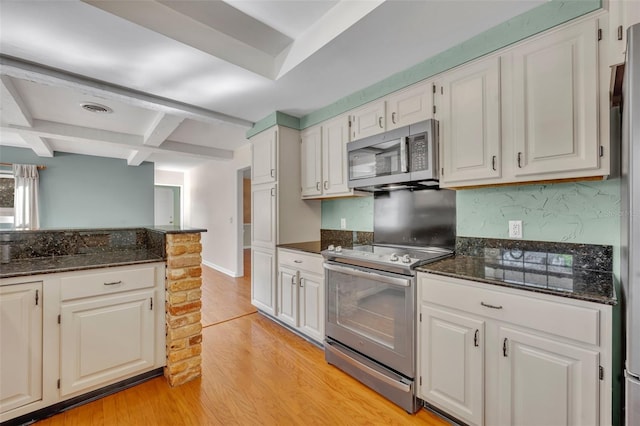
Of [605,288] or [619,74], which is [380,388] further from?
[619,74]

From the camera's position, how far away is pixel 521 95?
1605mm

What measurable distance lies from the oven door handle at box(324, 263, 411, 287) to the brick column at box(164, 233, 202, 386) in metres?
1.03

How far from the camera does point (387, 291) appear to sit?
6.13 feet

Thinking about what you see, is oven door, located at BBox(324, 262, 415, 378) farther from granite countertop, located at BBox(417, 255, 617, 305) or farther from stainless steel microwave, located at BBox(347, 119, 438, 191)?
stainless steel microwave, located at BBox(347, 119, 438, 191)

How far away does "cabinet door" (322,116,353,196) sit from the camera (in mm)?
2645

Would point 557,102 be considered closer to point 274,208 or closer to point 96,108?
point 274,208

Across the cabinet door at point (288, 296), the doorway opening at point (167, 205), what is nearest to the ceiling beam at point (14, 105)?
the cabinet door at point (288, 296)

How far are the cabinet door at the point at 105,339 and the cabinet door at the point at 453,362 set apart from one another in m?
1.85

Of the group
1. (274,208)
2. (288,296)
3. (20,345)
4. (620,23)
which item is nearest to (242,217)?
(274,208)

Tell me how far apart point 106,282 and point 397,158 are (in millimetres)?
2171

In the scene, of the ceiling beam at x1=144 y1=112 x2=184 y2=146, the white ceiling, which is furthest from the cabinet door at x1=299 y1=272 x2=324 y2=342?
the ceiling beam at x1=144 y1=112 x2=184 y2=146

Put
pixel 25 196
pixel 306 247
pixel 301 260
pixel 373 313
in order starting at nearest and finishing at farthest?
pixel 373 313 → pixel 301 260 → pixel 306 247 → pixel 25 196

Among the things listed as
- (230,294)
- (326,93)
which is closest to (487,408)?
(326,93)

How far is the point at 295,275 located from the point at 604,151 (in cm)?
232
